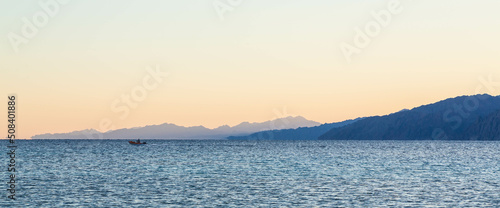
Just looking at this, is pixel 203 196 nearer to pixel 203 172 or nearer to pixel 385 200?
pixel 385 200

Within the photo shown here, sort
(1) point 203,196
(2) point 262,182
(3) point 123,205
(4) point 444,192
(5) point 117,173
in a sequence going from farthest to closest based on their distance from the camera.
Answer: (5) point 117,173 < (2) point 262,182 < (4) point 444,192 < (1) point 203,196 < (3) point 123,205

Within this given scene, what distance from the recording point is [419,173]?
97.1 metres

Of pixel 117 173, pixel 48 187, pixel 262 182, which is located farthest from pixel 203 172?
pixel 48 187

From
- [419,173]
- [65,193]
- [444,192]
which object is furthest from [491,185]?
[65,193]

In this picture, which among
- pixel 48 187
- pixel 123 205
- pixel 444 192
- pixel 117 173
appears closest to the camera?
pixel 123 205

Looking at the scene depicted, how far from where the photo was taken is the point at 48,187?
236 feet

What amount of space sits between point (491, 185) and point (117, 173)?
2153 inches

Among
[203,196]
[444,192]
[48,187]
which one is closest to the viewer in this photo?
[203,196]

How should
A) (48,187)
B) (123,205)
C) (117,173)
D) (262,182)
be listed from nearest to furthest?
(123,205), (48,187), (262,182), (117,173)

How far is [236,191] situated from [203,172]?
104 feet

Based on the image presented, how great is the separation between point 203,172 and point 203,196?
36.0 metres

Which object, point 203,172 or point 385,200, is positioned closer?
point 385,200

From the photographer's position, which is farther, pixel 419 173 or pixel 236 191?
pixel 419 173

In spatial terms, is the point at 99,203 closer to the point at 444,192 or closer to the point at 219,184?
the point at 219,184
